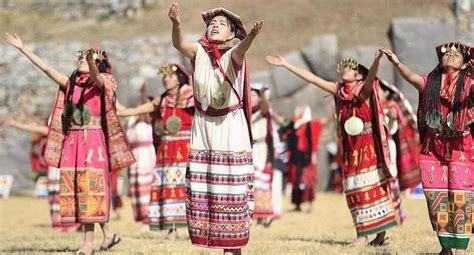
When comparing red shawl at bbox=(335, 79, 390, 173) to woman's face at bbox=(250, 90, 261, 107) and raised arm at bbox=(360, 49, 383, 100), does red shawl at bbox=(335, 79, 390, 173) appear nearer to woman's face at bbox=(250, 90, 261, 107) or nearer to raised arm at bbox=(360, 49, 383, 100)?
raised arm at bbox=(360, 49, 383, 100)

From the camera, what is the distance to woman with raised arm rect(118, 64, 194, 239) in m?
11.4

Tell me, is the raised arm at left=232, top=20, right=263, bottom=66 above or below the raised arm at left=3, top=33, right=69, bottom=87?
below

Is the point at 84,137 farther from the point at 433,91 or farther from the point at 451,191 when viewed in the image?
the point at 451,191

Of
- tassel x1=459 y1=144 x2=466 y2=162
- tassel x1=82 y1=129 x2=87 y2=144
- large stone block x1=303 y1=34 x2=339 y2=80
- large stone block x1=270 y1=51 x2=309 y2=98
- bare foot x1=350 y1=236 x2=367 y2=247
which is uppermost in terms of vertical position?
large stone block x1=303 y1=34 x2=339 y2=80

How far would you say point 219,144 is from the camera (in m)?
7.69

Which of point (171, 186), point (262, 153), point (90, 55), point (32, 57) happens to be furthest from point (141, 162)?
point (90, 55)

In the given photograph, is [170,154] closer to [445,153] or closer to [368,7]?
[445,153]

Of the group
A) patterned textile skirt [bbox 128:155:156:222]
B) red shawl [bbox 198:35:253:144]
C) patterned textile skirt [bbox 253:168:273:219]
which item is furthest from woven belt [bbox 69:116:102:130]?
patterned textile skirt [bbox 253:168:273:219]

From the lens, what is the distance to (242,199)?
25.3 feet

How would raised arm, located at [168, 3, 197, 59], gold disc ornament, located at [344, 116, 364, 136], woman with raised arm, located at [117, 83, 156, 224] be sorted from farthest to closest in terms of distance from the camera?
woman with raised arm, located at [117, 83, 156, 224] → gold disc ornament, located at [344, 116, 364, 136] → raised arm, located at [168, 3, 197, 59]

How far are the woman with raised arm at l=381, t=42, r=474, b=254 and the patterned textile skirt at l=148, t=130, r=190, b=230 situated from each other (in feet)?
11.4

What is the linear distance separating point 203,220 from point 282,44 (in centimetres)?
1841

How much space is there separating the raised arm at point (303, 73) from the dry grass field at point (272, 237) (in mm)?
1487

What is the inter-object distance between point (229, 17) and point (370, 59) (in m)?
16.1
